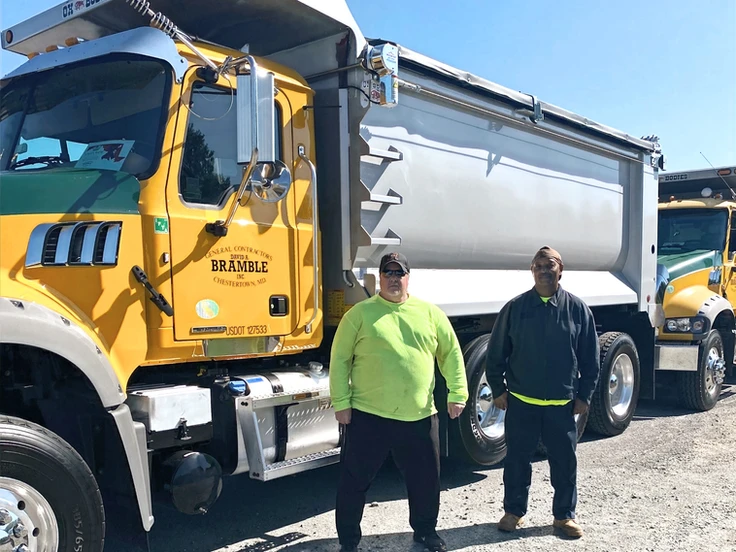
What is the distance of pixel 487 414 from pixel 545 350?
5.19 ft

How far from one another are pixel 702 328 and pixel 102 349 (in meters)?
7.23

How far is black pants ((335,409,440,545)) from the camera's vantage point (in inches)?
154

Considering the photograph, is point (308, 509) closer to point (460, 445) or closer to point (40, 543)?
point (460, 445)

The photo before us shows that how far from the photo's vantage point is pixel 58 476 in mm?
3084

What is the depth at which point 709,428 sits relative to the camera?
7.45 m

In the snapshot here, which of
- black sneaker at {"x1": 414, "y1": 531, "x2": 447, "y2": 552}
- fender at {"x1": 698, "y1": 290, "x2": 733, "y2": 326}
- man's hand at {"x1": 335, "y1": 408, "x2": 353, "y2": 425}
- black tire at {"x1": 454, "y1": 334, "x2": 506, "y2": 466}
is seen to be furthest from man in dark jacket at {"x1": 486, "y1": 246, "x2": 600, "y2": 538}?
fender at {"x1": 698, "y1": 290, "x2": 733, "y2": 326}

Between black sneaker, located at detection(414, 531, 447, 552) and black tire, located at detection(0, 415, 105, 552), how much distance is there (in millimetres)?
1790

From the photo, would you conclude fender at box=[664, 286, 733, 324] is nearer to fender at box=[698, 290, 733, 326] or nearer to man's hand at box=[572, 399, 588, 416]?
fender at box=[698, 290, 733, 326]

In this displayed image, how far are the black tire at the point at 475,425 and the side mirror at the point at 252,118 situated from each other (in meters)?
2.72

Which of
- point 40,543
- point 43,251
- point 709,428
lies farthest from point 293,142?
point 709,428

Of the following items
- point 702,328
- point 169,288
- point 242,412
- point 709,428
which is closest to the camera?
point 169,288

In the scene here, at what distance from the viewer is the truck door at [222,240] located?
12.5 ft

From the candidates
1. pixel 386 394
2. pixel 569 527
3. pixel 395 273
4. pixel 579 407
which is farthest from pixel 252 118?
pixel 569 527

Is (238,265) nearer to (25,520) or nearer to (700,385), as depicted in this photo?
(25,520)
